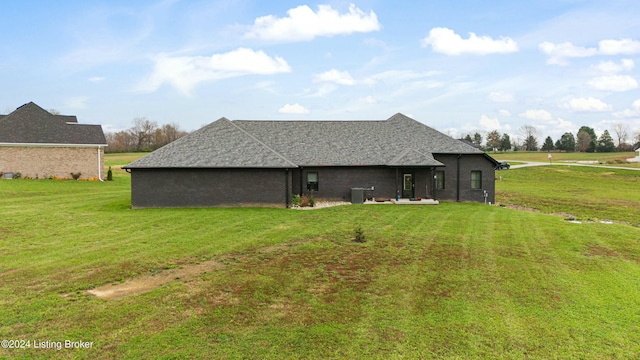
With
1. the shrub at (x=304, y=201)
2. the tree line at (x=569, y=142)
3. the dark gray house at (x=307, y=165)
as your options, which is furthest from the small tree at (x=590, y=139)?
the shrub at (x=304, y=201)

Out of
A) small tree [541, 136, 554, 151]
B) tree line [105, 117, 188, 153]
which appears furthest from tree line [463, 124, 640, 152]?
tree line [105, 117, 188, 153]

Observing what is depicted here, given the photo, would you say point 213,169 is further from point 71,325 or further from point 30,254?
point 71,325

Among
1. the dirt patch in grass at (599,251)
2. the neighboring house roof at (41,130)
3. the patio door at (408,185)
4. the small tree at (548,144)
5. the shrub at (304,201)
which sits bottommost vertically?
the dirt patch in grass at (599,251)

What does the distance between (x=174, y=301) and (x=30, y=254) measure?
6.97 metres

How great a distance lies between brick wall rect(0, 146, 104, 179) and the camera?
36.2 meters

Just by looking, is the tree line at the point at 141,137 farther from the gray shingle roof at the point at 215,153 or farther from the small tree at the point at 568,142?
the small tree at the point at 568,142

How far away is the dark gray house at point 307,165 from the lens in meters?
23.8

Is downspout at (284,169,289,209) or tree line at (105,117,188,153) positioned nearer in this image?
downspout at (284,169,289,209)

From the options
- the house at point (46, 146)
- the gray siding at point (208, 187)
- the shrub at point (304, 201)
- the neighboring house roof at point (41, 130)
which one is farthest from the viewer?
the neighboring house roof at point (41, 130)

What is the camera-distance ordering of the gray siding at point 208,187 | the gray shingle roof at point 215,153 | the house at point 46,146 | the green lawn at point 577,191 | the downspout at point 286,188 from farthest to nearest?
the house at point 46,146
the green lawn at point 577,191
the downspout at point 286,188
the gray shingle roof at point 215,153
the gray siding at point 208,187

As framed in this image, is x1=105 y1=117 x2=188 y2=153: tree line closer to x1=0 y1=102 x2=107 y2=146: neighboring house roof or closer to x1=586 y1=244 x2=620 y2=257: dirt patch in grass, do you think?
x1=0 y1=102 x2=107 y2=146: neighboring house roof

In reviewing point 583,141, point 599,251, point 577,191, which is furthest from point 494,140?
point 599,251

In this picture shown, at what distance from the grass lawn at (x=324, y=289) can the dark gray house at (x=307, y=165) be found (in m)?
5.13

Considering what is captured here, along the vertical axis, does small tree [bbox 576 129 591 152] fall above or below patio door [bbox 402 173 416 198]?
above
